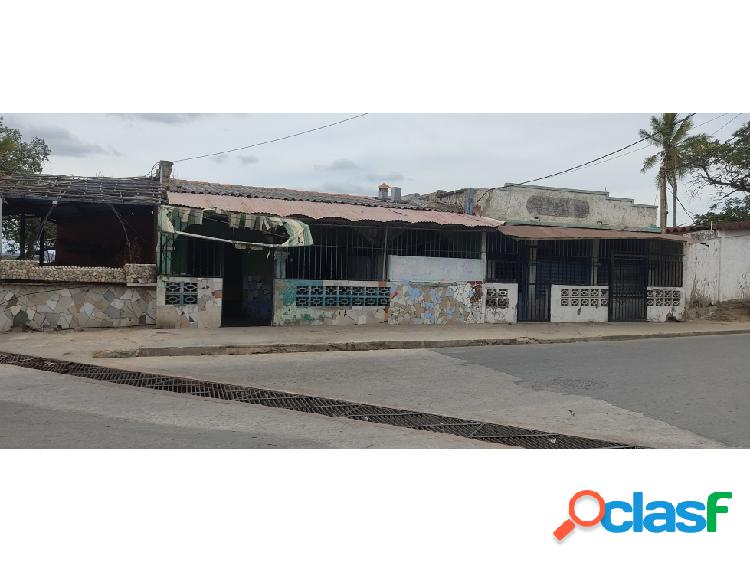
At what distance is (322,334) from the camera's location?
39.4 feet

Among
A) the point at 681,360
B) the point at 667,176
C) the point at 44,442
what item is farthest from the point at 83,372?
the point at 667,176

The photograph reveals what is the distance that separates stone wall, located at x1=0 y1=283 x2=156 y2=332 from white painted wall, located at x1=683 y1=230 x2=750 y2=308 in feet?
49.9

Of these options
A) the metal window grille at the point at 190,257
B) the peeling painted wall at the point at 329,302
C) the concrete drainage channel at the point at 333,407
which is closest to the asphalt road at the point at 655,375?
the concrete drainage channel at the point at 333,407

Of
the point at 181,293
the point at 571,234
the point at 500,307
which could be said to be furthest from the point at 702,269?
the point at 181,293

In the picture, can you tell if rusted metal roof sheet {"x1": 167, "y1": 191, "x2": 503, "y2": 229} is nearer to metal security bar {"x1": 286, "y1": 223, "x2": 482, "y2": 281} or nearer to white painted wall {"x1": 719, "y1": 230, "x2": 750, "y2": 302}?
metal security bar {"x1": 286, "y1": 223, "x2": 482, "y2": 281}

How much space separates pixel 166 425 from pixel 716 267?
17.7 meters

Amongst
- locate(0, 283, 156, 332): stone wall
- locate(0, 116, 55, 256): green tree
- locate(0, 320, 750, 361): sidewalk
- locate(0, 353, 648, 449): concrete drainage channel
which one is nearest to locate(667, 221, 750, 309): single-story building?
locate(0, 320, 750, 361): sidewalk

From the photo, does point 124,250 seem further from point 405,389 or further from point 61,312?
point 405,389

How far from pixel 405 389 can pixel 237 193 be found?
27.4 feet

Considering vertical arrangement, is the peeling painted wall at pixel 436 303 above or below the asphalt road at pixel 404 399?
above

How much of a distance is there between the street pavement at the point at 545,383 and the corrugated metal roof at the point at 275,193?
5.49 metres

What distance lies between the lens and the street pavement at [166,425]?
514 centimetres

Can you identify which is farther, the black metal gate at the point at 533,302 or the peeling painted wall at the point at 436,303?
the black metal gate at the point at 533,302
